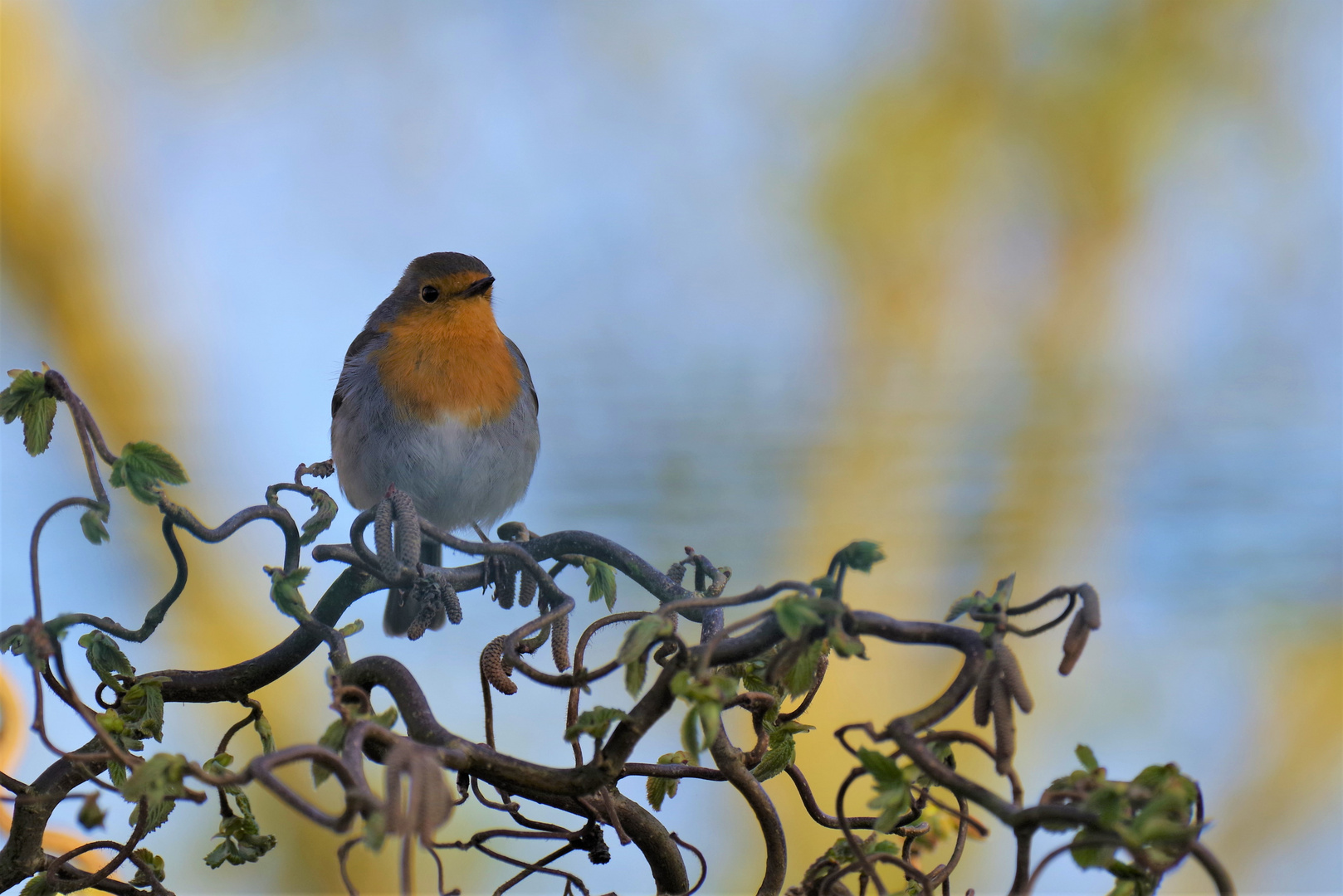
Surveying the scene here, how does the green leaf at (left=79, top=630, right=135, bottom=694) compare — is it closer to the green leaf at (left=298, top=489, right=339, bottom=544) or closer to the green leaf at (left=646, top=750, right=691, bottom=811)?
the green leaf at (left=298, top=489, right=339, bottom=544)

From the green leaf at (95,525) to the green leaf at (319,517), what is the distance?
166mm

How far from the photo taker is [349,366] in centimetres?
300

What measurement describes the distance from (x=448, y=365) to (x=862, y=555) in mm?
2192

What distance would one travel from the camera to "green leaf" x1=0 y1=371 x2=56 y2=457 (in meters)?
0.99

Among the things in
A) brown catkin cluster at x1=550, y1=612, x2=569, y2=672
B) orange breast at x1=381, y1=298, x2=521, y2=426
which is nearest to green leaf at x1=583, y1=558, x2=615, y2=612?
brown catkin cluster at x1=550, y1=612, x2=569, y2=672

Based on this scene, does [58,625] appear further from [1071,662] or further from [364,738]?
[1071,662]

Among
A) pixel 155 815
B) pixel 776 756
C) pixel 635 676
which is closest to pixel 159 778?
pixel 155 815

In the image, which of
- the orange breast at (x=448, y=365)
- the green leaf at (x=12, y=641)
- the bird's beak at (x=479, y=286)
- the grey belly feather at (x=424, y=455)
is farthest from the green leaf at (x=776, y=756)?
the bird's beak at (x=479, y=286)

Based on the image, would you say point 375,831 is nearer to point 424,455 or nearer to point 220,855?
point 220,855

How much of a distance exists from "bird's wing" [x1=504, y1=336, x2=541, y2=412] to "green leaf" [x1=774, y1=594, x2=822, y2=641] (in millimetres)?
2375

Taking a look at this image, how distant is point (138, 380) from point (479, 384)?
1.79m

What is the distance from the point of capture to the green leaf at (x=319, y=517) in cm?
103

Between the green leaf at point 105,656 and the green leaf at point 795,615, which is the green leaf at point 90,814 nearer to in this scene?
the green leaf at point 105,656

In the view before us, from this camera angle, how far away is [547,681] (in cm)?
88
